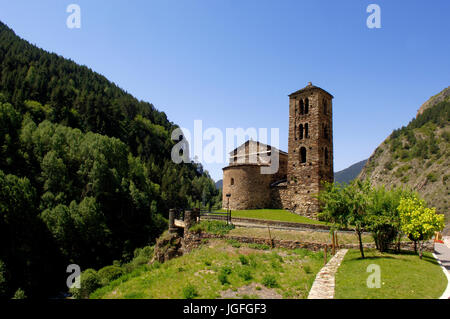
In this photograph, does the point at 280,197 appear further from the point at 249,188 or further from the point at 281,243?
the point at 281,243

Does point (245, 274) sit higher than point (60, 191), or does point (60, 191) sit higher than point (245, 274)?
point (60, 191)

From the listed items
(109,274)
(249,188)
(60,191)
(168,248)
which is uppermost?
(249,188)

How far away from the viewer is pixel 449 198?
61.2 metres

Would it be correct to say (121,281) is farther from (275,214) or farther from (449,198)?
(449,198)

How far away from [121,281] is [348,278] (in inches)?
462

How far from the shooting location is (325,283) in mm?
11539

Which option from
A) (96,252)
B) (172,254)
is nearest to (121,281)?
(172,254)

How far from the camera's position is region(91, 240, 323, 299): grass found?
1157cm

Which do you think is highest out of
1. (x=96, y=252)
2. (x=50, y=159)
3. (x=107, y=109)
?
(x=107, y=109)

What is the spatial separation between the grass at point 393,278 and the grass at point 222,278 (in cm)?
161

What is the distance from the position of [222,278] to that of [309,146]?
2503 centimetres

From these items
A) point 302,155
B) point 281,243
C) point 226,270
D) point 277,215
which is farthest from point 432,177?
point 226,270

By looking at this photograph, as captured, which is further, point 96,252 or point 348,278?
point 96,252

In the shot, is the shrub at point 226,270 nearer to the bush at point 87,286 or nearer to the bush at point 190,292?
the bush at point 190,292
